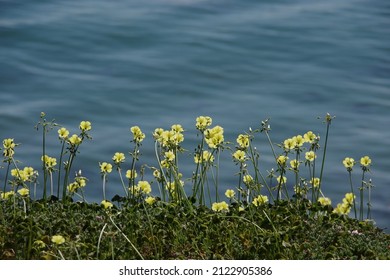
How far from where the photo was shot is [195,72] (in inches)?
415

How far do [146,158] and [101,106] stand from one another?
1538 mm

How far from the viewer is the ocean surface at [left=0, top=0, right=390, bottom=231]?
8875 millimetres

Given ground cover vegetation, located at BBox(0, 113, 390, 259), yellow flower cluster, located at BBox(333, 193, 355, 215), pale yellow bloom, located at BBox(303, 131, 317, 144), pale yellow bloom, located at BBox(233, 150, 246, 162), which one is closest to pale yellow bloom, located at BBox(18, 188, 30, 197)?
ground cover vegetation, located at BBox(0, 113, 390, 259)

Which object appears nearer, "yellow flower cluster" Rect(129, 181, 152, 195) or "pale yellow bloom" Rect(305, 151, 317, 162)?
"yellow flower cluster" Rect(129, 181, 152, 195)

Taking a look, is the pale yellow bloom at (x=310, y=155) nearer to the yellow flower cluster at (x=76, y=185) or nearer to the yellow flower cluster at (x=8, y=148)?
the yellow flower cluster at (x=76, y=185)

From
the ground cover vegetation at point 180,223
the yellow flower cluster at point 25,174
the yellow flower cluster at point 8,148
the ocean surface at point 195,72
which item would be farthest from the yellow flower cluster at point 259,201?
the ocean surface at point 195,72

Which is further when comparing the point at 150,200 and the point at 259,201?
the point at 150,200

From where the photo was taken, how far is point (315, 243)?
4.65 m

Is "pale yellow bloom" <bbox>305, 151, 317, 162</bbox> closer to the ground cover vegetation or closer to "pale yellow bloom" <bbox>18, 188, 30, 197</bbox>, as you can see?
the ground cover vegetation

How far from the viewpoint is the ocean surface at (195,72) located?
8.88m

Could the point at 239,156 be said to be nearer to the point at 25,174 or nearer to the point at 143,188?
the point at 143,188

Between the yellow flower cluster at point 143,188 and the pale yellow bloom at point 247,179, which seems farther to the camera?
the pale yellow bloom at point 247,179

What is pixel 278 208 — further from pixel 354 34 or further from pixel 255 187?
pixel 354 34

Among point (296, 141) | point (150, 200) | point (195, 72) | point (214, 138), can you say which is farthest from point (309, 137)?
point (195, 72)
